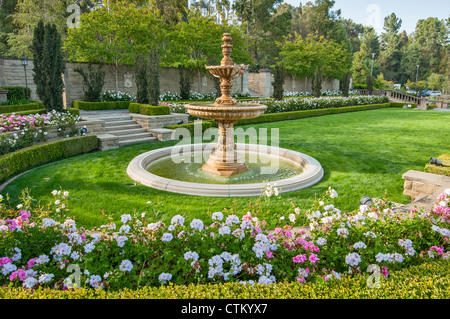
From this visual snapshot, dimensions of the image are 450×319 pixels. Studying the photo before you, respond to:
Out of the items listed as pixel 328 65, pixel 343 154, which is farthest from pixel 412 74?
pixel 343 154

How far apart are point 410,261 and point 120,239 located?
3.36m

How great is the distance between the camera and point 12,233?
3.55 meters

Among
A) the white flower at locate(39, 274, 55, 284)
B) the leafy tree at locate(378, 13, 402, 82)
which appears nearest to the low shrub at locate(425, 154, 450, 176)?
the white flower at locate(39, 274, 55, 284)

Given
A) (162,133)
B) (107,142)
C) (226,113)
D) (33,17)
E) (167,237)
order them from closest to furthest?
(167,237) → (226,113) → (107,142) → (162,133) → (33,17)

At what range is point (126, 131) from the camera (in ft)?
43.4

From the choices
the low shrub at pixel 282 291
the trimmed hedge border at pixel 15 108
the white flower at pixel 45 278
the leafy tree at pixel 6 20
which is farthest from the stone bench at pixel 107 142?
the leafy tree at pixel 6 20

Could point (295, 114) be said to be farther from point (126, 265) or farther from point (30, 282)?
point (30, 282)

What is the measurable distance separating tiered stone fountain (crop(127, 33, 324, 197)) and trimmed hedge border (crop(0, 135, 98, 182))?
274 cm

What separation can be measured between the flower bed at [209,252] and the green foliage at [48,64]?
9.99 meters

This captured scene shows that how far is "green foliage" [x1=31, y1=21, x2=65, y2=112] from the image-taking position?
1187cm

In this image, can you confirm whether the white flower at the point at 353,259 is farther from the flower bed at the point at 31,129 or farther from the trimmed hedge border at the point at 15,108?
the trimmed hedge border at the point at 15,108

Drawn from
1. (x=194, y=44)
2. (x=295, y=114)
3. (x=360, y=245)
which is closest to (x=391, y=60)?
(x=194, y=44)

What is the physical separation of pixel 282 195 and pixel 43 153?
23.3 feet

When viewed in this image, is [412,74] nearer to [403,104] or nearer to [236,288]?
[403,104]
